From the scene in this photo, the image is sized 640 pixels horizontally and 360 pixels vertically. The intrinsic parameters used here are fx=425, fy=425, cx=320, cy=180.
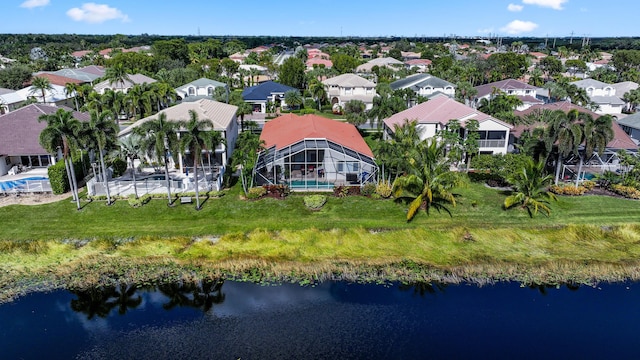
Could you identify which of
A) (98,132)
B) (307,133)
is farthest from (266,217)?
(98,132)

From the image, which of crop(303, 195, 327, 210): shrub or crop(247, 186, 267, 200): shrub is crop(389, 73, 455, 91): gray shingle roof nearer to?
crop(303, 195, 327, 210): shrub

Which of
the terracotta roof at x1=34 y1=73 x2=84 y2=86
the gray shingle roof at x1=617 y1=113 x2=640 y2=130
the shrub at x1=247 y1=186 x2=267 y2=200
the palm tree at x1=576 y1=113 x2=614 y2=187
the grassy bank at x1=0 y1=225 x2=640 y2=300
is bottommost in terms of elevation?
the grassy bank at x1=0 y1=225 x2=640 y2=300

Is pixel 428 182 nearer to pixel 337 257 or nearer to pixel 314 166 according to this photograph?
pixel 337 257

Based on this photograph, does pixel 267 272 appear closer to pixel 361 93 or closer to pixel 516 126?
pixel 516 126

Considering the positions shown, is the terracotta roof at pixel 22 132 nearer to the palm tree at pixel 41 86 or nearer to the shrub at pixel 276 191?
the palm tree at pixel 41 86

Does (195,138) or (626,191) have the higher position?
(195,138)

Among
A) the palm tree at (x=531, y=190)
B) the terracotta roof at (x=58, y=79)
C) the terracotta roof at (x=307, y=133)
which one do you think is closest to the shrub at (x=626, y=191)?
the palm tree at (x=531, y=190)

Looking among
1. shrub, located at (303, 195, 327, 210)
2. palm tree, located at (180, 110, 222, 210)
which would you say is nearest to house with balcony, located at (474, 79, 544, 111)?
shrub, located at (303, 195, 327, 210)
